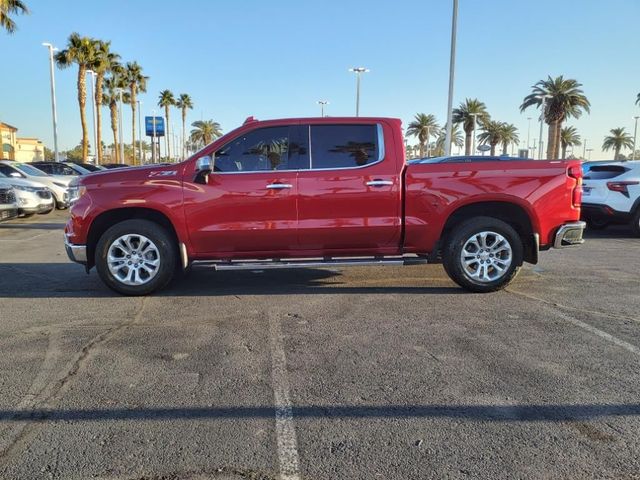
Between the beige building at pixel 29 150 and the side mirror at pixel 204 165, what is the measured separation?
286 ft

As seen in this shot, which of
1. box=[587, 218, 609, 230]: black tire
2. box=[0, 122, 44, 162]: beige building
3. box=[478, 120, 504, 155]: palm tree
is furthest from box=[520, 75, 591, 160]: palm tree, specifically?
box=[0, 122, 44, 162]: beige building

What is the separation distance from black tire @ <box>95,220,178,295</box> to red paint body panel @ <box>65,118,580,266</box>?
8.1 inches

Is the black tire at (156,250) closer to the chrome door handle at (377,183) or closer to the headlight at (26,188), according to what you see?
the chrome door handle at (377,183)

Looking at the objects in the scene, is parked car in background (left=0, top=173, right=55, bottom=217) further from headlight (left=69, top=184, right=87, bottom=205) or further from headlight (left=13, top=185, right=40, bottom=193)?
headlight (left=69, top=184, right=87, bottom=205)

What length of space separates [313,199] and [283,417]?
3180 mm

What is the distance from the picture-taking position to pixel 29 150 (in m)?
94.8

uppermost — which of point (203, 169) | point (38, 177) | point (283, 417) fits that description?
point (38, 177)

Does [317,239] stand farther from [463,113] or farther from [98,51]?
[463,113]

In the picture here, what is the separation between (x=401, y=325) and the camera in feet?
16.7

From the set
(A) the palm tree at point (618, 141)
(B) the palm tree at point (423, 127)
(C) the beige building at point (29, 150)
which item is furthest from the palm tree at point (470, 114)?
(C) the beige building at point (29, 150)

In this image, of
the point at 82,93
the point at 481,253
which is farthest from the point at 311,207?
the point at 82,93

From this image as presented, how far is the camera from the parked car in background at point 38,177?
16.3 meters

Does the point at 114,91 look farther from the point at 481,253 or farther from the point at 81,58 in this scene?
the point at 481,253

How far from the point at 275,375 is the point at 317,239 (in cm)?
248
